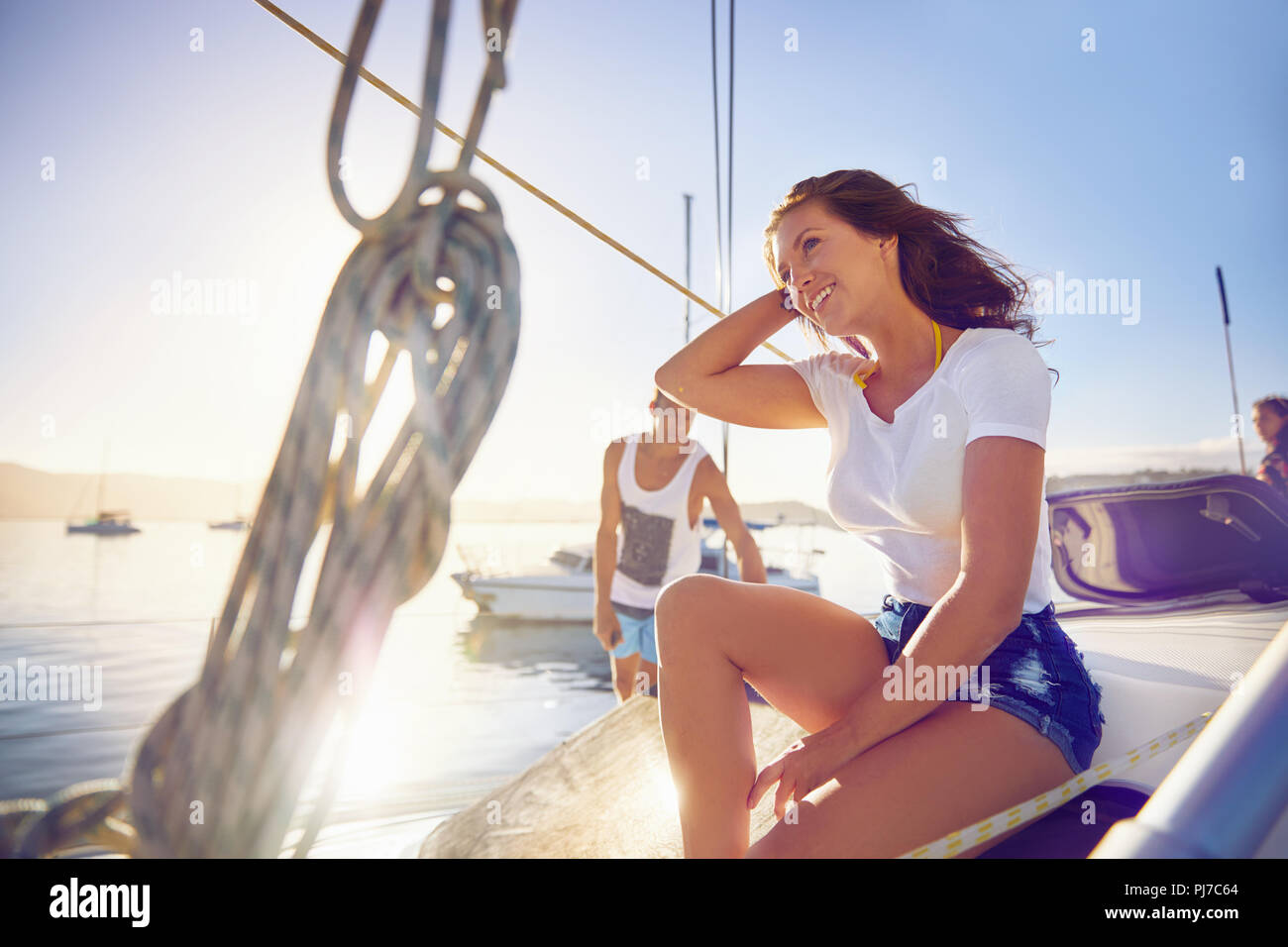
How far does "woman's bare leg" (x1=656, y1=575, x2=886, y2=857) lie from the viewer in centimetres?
101

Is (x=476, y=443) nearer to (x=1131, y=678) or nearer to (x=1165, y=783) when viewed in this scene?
(x=1165, y=783)

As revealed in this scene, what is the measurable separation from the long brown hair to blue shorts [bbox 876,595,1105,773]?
53 cm

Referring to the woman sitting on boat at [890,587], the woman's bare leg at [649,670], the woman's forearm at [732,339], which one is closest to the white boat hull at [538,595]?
the woman's bare leg at [649,670]

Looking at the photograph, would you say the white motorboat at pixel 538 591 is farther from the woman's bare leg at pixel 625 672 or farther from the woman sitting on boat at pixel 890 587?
the woman sitting on boat at pixel 890 587

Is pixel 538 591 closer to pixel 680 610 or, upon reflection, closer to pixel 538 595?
pixel 538 595

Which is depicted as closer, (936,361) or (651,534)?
(936,361)

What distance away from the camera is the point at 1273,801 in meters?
0.53

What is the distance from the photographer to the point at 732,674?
107 centimetres

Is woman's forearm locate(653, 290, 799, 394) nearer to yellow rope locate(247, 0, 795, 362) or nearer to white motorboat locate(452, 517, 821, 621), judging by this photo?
yellow rope locate(247, 0, 795, 362)

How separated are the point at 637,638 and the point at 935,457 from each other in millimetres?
2232

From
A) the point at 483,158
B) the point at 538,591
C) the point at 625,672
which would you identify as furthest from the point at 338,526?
the point at 538,591

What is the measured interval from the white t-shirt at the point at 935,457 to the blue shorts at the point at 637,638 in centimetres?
190

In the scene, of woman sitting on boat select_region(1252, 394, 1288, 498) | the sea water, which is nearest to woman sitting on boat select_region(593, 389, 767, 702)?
the sea water
